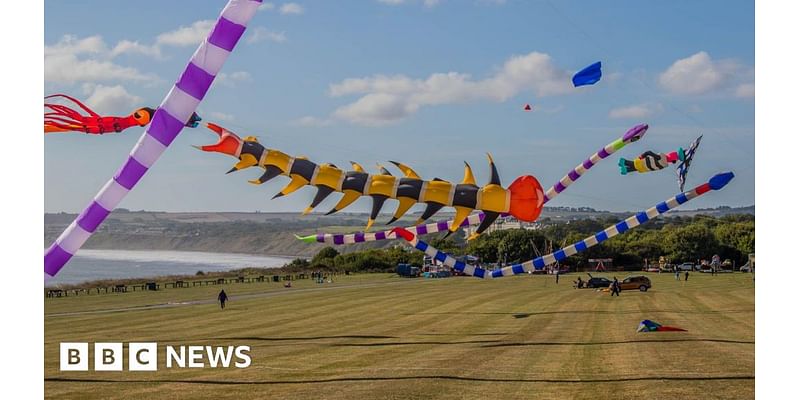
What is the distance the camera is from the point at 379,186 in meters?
7.77

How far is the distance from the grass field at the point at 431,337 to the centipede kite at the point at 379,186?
2.42 metres

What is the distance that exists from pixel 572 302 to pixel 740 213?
299 cm

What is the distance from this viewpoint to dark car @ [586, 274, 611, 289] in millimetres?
13320

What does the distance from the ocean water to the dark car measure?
4.55 meters

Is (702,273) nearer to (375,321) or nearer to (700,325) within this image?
(700,325)

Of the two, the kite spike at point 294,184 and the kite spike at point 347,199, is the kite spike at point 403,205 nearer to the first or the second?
the kite spike at point 347,199

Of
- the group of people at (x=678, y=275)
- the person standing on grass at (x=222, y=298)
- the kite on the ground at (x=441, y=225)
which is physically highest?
the kite on the ground at (x=441, y=225)

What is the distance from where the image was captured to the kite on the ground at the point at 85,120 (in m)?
8.08

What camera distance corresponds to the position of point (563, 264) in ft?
44.8

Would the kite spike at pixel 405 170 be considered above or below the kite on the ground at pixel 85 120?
below

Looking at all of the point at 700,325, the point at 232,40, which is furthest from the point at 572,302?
the point at 232,40

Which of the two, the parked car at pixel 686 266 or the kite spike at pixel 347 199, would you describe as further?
the parked car at pixel 686 266

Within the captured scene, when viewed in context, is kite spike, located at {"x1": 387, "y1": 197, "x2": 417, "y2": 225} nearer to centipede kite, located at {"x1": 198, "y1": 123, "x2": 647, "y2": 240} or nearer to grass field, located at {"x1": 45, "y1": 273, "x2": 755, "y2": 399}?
centipede kite, located at {"x1": 198, "y1": 123, "x2": 647, "y2": 240}

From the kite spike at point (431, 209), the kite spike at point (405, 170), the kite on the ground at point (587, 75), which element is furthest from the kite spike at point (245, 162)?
the kite on the ground at point (587, 75)
